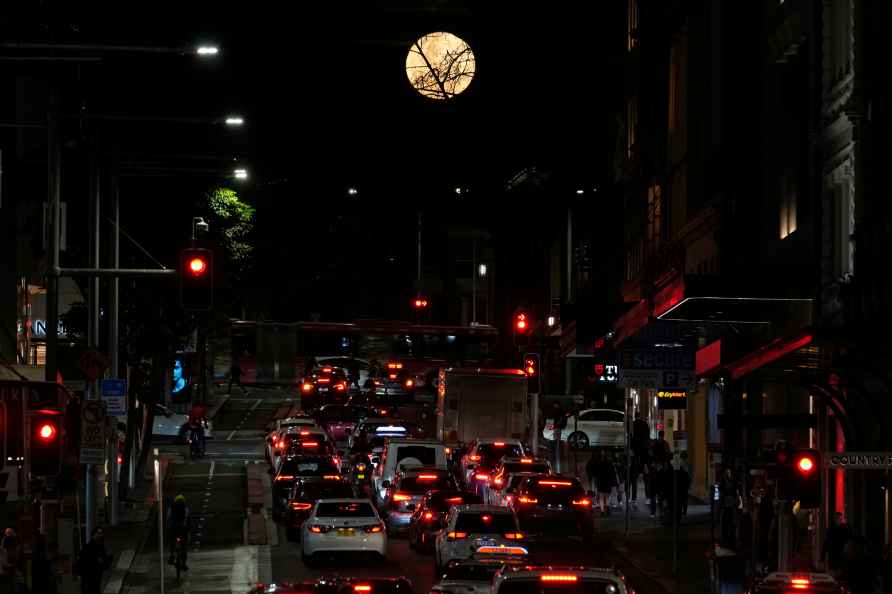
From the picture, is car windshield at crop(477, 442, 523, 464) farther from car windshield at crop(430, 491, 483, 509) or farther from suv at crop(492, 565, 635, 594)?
suv at crop(492, 565, 635, 594)

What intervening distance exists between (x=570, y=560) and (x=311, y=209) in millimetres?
67573

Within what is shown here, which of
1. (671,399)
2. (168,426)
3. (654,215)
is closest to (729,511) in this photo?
(671,399)

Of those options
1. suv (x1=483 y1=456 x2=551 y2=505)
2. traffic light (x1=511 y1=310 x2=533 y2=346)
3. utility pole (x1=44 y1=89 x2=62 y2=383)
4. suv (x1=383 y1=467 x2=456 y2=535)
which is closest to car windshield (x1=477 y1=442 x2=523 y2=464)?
suv (x1=483 y1=456 x2=551 y2=505)

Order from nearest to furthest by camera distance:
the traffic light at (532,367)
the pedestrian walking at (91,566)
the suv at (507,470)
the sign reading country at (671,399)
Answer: the pedestrian walking at (91,566), the sign reading country at (671,399), the suv at (507,470), the traffic light at (532,367)

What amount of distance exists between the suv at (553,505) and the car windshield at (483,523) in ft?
17.1

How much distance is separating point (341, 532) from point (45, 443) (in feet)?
34.7

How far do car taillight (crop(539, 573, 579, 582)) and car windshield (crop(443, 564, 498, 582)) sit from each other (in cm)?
639

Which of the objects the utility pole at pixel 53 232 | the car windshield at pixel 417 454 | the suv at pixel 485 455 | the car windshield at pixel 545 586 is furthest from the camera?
the suv at pixel 485 455

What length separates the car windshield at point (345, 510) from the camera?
3161cm

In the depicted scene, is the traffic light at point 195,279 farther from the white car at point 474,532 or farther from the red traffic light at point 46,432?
the white car at point 474,532

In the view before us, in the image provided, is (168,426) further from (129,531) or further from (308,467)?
(129,531)

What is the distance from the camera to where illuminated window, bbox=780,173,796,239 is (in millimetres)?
34781

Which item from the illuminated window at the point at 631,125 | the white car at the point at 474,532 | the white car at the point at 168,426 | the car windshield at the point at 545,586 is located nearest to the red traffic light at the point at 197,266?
the white car at the point at 474,532

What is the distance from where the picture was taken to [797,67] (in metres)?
34.2
